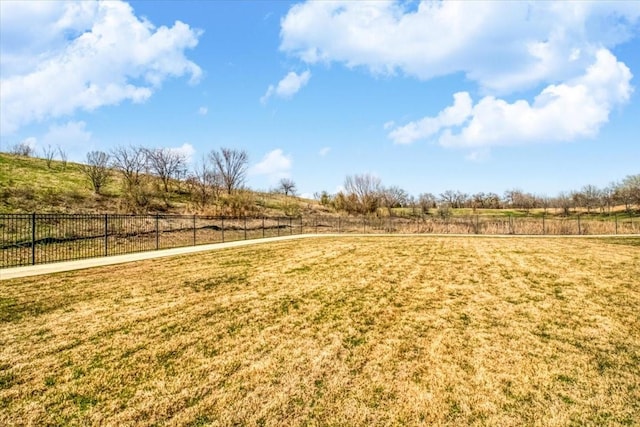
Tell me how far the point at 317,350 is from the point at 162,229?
21305 mm

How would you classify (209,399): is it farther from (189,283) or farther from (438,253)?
(438,253)

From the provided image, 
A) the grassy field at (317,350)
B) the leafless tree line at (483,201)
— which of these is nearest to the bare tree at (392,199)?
the leafless tree line at (483,201)

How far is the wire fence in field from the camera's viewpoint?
50.4 feet

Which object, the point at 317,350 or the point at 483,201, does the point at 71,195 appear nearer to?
the point at 317,350

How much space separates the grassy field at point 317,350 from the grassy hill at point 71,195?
63.9 ft

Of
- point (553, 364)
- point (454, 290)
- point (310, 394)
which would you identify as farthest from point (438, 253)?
point (310, 394)

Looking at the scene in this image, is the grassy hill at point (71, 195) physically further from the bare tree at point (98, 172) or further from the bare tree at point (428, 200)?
the bare tree at point (428, 200)

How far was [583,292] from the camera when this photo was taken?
8703 mm

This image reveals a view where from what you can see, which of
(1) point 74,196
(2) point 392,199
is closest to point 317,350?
(1) point 74,196

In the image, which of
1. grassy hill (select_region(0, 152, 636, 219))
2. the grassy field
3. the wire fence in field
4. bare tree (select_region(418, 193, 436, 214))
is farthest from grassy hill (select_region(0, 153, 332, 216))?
bare tree (select_region(418, 193, 436, 214))

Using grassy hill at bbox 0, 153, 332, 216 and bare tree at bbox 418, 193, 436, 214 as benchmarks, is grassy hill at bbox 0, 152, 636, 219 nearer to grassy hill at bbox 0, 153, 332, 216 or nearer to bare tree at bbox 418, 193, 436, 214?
grassy hill at bbox 0, 153, 332, 216

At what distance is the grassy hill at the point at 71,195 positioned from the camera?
80.6ft

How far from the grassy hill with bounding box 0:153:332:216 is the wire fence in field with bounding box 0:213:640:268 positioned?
2886 millimetres

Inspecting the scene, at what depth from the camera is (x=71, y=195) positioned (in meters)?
28.3
